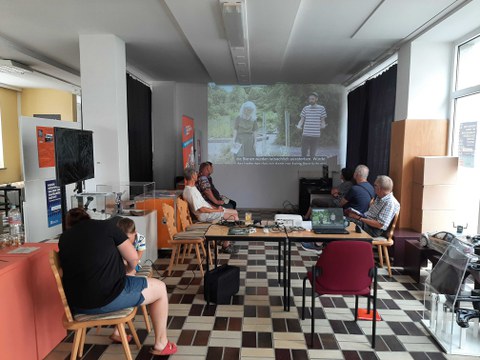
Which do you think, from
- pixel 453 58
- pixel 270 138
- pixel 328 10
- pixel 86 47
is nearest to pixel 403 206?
pixel 453 58

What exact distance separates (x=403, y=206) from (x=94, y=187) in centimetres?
404

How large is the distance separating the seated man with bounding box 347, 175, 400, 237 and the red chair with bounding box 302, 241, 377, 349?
4.42 feet

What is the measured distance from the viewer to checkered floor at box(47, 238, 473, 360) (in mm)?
2445

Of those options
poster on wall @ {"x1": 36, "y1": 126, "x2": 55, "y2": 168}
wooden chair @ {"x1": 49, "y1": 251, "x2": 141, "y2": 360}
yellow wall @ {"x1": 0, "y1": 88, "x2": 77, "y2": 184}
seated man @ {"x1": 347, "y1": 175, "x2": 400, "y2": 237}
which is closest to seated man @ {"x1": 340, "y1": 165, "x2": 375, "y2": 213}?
seated man @ {"x1": 347, "y1": 175, "x2": 400, "y2": 237}

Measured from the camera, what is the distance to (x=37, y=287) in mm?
2283

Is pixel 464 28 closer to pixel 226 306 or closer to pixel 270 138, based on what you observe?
pixel 226 306

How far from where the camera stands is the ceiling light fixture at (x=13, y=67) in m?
5.47

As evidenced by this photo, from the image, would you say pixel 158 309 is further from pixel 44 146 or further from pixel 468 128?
pixel 468 128

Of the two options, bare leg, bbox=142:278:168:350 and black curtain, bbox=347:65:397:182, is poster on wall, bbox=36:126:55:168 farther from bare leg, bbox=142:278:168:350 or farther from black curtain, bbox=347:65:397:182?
black curtain, bbox=347:65:397:182

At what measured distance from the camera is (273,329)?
9.07 feet

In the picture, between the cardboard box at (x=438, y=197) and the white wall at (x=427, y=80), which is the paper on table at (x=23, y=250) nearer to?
the cardboard box at (x=438, y=197)

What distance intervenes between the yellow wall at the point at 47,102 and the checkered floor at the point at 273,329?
656cm

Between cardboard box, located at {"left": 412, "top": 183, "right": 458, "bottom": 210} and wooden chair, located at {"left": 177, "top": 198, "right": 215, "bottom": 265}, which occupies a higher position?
cardboard box, located at {"left": 412, "top": 183, "right": 458, "bottom": 210}

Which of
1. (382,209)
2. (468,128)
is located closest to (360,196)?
(382,209)
